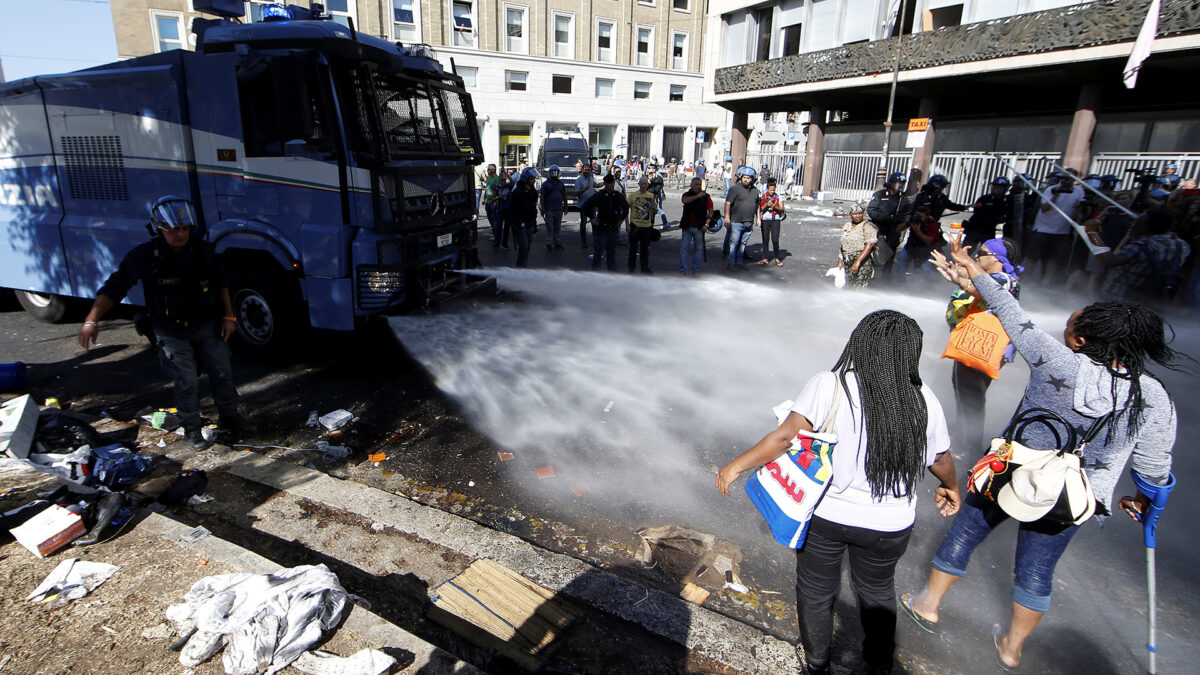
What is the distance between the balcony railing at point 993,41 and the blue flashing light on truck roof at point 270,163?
17.5 metres

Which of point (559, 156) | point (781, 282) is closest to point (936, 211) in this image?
point (781, 282)

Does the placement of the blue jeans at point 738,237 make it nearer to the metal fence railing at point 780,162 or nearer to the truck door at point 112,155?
the truck door at point 112,155

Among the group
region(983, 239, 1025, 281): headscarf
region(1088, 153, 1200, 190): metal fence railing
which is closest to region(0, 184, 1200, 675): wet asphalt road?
region(983, 239, 1025, 281): headscarf

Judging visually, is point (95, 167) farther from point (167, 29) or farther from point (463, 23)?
point (167, 29)

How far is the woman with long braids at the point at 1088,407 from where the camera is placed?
8.20 feet

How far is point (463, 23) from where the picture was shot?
33.3 meters

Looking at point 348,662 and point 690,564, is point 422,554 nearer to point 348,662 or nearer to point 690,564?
point 348,662

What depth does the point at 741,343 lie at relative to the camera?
729 centimetres

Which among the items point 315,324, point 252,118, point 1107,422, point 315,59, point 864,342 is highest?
point 315,59

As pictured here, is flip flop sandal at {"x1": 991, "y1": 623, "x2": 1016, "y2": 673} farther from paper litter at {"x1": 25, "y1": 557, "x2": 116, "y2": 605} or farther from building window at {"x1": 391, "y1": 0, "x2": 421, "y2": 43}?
building window at {"x1": 391, "y1": 0, "x2": 421, "y2": 43}

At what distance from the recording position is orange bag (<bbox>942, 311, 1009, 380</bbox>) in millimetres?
3836

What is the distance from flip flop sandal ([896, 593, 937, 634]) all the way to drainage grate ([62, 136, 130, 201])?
7.74 m

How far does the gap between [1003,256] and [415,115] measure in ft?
17.3

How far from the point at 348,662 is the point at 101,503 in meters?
2.02
